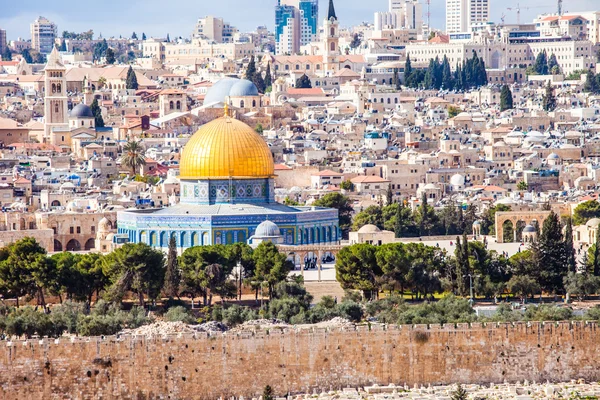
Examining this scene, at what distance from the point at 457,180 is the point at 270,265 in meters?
32.4

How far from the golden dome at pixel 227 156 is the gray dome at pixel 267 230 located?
3.19 metres

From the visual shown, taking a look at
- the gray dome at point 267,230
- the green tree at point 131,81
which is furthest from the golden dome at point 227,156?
the green tree at point 131,81

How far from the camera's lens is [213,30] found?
183m

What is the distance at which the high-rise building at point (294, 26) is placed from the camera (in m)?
178

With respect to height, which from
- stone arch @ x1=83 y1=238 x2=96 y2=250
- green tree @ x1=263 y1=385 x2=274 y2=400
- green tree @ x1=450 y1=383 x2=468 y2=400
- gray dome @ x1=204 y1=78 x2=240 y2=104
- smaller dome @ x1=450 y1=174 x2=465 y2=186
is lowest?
green tree @ x1=263 y1=385 x2=274 y2=400

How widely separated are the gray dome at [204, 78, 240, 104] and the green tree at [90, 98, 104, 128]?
590 centimetres

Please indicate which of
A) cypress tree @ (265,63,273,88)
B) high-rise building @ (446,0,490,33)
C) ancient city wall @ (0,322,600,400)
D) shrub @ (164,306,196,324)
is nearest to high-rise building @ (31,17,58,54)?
high-rise building @ (446,0,490,33)

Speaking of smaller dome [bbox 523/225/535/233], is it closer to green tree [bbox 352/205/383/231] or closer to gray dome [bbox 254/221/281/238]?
green tree [bbox 352/205/383/231]

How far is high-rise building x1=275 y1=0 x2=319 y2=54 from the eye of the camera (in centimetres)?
17812

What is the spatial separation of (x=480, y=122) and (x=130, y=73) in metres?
27.4

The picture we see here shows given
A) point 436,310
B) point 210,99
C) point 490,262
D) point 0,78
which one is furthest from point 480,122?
point 436,310

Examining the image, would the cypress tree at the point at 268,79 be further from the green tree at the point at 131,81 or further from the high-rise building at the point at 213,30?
the high-rise building at the point at 213,30

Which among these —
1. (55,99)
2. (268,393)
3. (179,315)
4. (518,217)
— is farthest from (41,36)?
(268,393)

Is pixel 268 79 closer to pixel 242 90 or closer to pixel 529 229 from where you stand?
pixel 242 90
